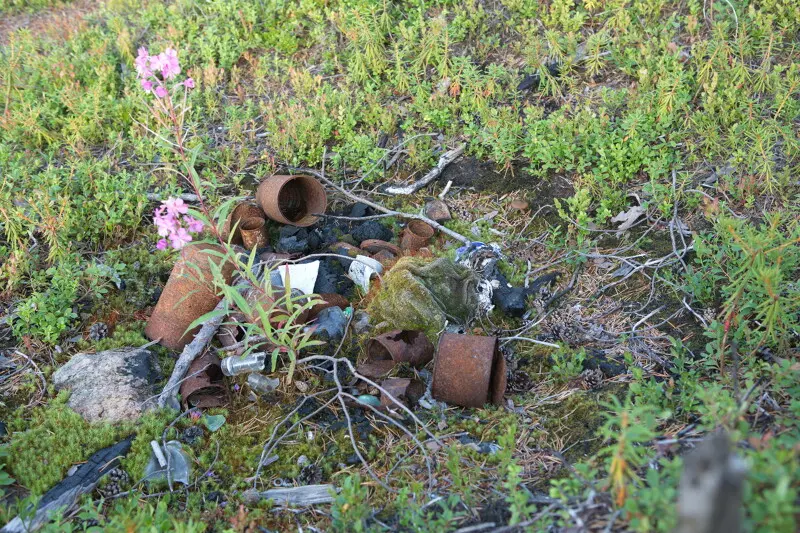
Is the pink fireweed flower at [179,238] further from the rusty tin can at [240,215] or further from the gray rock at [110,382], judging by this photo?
the rusty tin can at [240,215]

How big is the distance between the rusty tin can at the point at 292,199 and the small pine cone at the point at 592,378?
2331 millimetres

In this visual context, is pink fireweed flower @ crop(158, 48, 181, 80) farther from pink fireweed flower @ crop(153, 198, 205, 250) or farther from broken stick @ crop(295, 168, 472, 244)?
broken stick @ crop(295, 168, 472, 244)

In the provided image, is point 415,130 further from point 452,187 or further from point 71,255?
point 71,255

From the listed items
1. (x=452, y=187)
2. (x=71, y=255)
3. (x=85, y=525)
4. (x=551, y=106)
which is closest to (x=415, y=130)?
(x=452, y=187)

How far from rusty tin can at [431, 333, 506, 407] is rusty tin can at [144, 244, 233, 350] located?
1.55 meters

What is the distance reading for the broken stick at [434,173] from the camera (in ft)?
17.0

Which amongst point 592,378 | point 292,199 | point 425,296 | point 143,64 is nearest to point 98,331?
point 292,199

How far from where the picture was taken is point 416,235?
15.2ft

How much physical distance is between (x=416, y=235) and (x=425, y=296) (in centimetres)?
83

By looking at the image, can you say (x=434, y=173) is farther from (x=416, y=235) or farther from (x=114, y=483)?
(x=114, y=483)

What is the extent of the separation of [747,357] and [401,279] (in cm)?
196

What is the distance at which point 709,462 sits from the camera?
155 centimetres

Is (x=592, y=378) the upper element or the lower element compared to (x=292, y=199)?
lower

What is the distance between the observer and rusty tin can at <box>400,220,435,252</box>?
4.59 m
